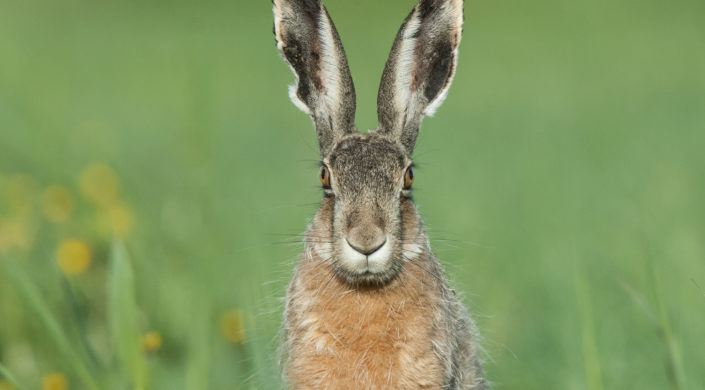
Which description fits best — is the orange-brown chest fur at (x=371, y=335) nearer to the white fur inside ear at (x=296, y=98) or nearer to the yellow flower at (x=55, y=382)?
the white fur inside ear at (x=296, y=98)

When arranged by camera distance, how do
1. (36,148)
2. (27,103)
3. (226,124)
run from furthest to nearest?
(226,124)
(27,103)
(36,148)

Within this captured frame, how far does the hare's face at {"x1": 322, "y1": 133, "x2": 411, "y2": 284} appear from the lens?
12.5ft

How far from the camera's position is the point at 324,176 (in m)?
4.17

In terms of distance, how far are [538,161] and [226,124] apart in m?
5.06

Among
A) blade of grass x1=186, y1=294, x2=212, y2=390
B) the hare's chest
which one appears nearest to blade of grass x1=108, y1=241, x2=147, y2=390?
blade of grass x1=186, y1=294, x2=212, y2=390

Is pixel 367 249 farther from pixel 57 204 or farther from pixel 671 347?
pixel 57 204

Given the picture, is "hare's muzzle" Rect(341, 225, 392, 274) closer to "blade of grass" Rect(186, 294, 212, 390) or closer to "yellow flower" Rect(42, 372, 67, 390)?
"blade of grass" Rect(186, 294, 212, 390)

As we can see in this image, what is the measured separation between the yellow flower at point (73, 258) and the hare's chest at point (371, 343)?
1.91 meters

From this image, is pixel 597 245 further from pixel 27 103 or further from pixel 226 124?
pixel 226 124

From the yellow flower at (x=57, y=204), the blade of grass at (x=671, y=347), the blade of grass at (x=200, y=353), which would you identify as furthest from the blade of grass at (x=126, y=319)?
the yellow flower at (x=57, y=204)

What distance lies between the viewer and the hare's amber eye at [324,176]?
13.6ft

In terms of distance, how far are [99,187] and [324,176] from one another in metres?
3.01

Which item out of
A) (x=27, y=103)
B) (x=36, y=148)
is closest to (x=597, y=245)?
(x=36, y=148)

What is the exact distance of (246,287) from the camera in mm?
3309
